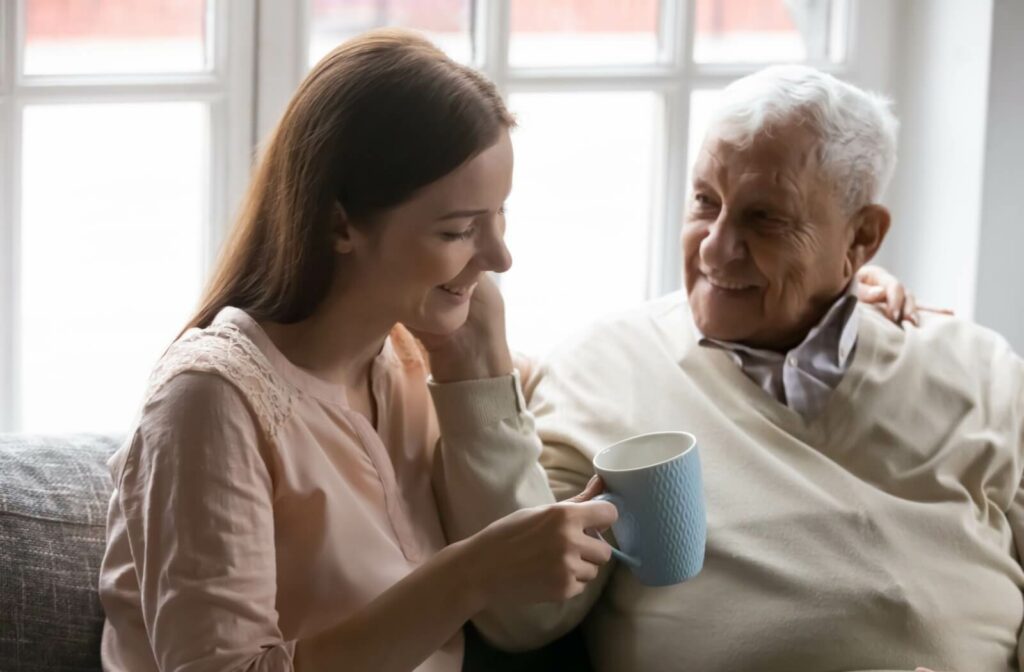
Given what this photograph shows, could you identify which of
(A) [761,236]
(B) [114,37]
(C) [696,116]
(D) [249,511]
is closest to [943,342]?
(A) [761,236]

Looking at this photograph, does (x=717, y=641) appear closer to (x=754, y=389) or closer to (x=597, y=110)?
(x=754, y=389)

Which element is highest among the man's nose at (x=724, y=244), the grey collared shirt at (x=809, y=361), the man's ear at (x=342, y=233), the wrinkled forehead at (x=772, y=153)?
the wrinkled forehead at (x=772, y=153)

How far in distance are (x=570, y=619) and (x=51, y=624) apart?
0.66 metres

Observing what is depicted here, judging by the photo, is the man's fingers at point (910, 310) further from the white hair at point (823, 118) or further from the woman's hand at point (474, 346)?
the woman's hand at point (474, 346)

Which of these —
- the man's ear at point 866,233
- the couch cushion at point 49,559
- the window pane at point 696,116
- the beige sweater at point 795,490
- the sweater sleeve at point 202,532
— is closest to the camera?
the sweater sleeve at point 202,532

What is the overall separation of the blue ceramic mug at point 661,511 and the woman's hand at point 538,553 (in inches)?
1.1

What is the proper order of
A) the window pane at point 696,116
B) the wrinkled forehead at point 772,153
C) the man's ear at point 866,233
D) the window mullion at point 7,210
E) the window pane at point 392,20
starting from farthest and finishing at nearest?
the window pane at point 696,116 < the window pane at point 392,20 < the window mullion at point 7,210 < the man's ear at point 866,233 < the wrinkled forehead at point 772,153

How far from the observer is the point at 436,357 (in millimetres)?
1713

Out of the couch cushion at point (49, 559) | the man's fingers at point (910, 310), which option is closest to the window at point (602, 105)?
the man's fingers at point (910, 310)

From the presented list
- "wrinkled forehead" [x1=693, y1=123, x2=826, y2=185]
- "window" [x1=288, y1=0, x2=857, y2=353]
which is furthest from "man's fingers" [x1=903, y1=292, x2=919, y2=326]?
"window" [x1=288, y1=0, x2=857, y2=353]

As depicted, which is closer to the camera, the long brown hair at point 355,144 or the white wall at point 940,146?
the long brown hair at point 355,144

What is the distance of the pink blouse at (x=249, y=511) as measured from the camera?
4.55 ft

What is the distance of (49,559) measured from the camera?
166 cm

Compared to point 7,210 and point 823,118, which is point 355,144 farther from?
point 7,210
